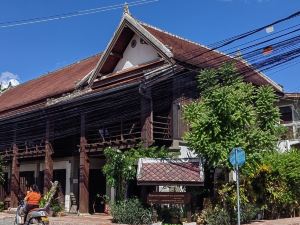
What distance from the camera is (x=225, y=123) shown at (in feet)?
55.5

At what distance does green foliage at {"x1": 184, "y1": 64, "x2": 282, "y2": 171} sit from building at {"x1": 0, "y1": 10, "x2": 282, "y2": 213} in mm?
1417

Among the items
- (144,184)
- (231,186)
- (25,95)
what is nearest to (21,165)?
(25,95)

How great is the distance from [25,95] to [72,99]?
1075 cm

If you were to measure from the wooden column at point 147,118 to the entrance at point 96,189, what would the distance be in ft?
21.2

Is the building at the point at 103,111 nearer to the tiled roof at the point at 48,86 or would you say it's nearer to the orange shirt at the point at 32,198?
the tiled roof at the point at 48,86

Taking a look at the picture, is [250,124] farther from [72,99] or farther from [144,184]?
[72,99]

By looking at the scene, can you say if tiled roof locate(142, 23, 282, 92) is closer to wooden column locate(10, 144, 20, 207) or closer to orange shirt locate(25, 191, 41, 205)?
orange shirt locate(25, 191, 41, 205)

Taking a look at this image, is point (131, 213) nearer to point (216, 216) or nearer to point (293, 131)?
point (216, 216)

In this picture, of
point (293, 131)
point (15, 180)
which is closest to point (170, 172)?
point (293, 131)

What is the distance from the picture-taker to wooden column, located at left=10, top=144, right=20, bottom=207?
2917 centimetres

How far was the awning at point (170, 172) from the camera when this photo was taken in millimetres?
17328

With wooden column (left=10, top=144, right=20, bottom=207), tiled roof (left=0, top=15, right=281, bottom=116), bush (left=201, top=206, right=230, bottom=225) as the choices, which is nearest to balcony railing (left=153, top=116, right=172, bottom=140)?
tiled roof (left=0, top=15, right=281, bottom=116)

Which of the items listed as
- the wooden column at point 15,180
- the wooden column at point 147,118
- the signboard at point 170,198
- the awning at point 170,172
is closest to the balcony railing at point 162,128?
the wooden column at point 147,118

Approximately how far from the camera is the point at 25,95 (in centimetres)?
3300
